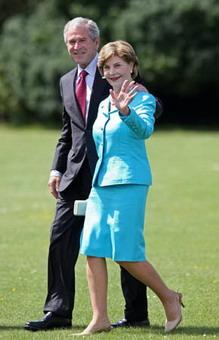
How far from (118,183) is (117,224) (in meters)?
0.29

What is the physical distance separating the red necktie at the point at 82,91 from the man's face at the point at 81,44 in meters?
0.14

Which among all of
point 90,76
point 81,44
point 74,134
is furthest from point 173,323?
point 81,44

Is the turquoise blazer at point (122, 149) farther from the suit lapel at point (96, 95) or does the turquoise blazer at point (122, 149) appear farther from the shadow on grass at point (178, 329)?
the shadow on grass at point (178, 329)

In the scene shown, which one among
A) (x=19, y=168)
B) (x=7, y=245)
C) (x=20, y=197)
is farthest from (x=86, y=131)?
(x=19, y=168)

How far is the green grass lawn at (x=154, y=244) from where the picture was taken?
8070mm

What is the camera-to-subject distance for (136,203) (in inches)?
282


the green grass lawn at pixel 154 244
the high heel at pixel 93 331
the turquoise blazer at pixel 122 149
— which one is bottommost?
the green grass lawn at pixel 154 244

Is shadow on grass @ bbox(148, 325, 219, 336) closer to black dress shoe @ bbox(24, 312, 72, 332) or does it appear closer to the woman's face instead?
black dress shoe @ bbox(24, 312, 72, 332)

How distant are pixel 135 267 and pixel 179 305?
0.51m

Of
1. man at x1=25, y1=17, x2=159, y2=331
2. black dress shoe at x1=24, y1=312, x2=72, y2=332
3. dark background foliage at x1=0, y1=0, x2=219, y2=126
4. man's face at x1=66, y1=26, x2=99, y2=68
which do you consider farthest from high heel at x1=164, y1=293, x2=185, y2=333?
dark background foliage at x1=0, y1=0, x2=219, y2=126

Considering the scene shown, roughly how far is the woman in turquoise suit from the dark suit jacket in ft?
1.10

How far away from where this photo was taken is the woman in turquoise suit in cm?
711

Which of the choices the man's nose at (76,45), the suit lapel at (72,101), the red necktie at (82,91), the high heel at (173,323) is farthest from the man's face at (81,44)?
the high heel at (173,323)

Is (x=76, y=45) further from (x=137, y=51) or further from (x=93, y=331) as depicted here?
(x=137, y=51)
